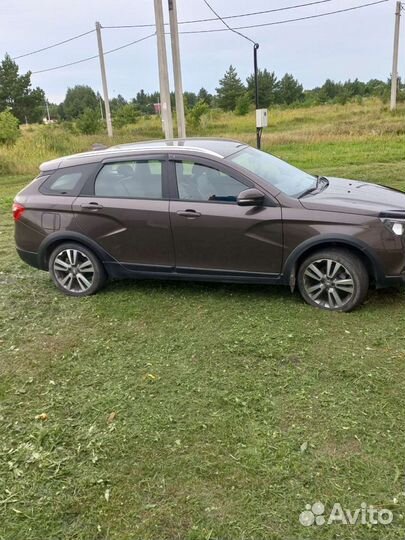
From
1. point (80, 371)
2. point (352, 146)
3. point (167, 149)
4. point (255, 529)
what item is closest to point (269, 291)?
point (167, 149)

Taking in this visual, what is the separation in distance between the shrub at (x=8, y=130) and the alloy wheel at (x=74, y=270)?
1692cm

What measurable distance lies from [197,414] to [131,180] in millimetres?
2699

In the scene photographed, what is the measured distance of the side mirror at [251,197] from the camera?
4.31m

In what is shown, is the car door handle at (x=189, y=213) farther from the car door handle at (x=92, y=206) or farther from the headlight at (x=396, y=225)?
the headlight at (x=396, y=225)

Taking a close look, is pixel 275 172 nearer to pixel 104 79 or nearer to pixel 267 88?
pixel 104 79

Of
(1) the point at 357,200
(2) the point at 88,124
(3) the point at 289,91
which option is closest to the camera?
(1) the point at 357,200

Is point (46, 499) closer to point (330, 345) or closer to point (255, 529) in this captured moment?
point (255, 529)

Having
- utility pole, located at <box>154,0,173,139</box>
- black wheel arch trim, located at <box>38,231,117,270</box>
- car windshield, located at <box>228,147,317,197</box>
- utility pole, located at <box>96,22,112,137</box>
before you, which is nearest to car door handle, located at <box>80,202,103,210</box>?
black wheel arch trim, located at <box>38,231,117,270</box>

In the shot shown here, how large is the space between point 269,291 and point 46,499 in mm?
3009

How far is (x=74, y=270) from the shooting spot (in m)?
5.21

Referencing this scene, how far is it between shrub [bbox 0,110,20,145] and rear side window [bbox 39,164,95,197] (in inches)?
655

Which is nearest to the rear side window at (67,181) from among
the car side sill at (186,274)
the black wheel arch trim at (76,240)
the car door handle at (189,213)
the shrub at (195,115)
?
the black wheel arch trim at (76,240)

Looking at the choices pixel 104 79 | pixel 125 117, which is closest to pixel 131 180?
pixel 104 79

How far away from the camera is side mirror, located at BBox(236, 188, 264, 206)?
14.1 feet
